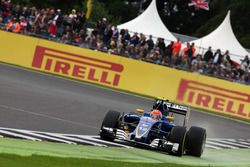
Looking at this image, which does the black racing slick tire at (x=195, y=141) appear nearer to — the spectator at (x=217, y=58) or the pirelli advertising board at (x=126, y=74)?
the pirelli advertising board at (x=126, y=74)

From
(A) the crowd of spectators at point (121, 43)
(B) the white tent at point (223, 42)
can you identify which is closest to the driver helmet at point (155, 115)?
(A) the crowd of spectators at point (121, 43)

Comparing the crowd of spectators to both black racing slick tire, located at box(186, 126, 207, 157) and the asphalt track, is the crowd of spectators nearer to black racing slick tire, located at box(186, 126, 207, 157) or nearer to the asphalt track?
the asphalt track

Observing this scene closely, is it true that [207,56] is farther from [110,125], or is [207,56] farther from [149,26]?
[110,125]

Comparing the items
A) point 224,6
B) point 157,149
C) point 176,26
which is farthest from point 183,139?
point 176,26

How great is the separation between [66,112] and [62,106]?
4.13ft

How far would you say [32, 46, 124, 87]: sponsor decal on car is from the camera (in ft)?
105

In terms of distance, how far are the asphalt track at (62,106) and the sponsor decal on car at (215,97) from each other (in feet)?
5.90

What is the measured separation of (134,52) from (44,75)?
14.0 ft

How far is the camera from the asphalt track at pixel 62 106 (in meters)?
16.5

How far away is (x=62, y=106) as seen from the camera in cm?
2089

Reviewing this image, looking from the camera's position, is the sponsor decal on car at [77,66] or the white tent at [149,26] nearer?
the sponsor decal on car at [77,66]

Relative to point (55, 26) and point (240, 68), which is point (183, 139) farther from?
point (55, 26)

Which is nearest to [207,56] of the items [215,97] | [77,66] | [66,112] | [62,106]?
[215,97]

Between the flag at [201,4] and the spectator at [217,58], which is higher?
the flag at [201,4]
